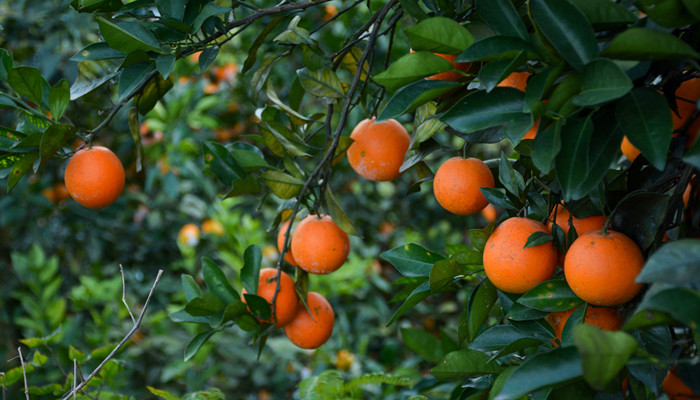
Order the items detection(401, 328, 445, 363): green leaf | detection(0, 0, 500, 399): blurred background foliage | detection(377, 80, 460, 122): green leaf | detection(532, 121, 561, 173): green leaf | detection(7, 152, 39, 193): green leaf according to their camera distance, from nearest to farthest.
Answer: detection(532, 121, 561, 173): green leaf < detection(377, 80, 460, 122): green leaf < detection(7, 152, 39, 193): green leaf < detection(401, 328, 445, 363): green leaf < detection(0, 0, 500, 399): blurred background foliage

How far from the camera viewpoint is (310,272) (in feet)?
3.34

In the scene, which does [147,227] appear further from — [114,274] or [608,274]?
[608,274]

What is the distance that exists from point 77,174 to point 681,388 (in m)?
1.04

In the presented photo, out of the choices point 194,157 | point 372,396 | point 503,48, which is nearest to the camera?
point 503,48

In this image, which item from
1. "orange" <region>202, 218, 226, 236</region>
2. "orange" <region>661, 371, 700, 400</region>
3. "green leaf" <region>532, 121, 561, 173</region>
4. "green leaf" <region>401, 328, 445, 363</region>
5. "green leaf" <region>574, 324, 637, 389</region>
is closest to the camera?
"green leaf" <region>574, 324, 637, 389</region>

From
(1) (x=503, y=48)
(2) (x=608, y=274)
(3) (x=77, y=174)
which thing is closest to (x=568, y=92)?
(1) (x=503, y=48)

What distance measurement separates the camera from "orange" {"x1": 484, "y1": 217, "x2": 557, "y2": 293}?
2.34ft

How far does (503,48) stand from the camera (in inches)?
23.9

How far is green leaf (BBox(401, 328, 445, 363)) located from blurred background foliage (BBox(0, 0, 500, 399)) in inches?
18.9

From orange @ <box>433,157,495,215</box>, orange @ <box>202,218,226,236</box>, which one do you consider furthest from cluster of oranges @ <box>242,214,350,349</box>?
orange @ <box>202,218,226,236</box>

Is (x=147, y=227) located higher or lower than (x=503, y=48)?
lower

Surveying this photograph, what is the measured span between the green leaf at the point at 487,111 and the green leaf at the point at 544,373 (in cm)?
26

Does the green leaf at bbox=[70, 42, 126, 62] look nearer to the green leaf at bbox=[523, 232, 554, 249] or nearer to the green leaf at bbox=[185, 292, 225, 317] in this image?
the green leaf at bbox=[185, 292, 225, 317]

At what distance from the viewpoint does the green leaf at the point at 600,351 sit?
458 mm
